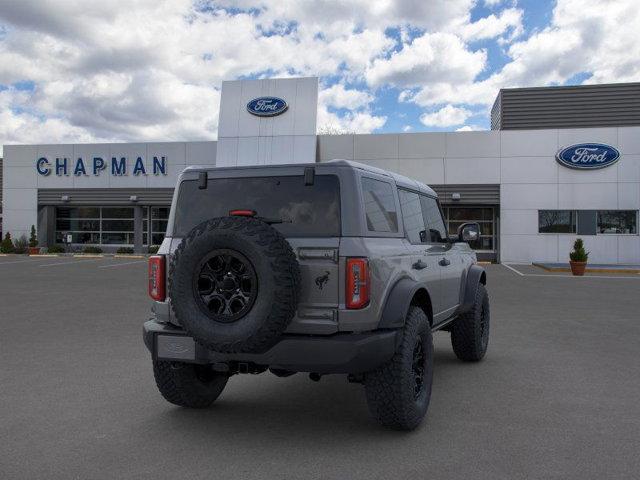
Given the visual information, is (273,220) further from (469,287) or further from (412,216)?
(469,287)

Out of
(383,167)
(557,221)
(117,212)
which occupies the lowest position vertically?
(557,221)

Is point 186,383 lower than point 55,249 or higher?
lower

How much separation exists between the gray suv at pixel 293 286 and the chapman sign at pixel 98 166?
28492 millimetres

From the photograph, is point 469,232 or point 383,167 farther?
point 383,167

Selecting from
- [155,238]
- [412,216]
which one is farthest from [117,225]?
[412,216]

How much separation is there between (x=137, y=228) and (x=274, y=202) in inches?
1218

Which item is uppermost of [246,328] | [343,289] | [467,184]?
[467,184]

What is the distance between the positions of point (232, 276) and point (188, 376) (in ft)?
4.18

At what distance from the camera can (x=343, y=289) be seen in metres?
4.00

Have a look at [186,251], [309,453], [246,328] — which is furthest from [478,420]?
[186,251]

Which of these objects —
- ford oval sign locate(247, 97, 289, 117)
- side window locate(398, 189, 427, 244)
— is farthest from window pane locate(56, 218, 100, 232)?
side window locate(398, 189, 427, 244)

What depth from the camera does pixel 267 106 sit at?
96.8 feet

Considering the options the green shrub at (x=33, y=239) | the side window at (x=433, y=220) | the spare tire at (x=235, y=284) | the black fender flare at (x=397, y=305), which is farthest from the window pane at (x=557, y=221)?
the green shrub at (x=33, y=239)

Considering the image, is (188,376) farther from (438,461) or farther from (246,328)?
(438,461)
